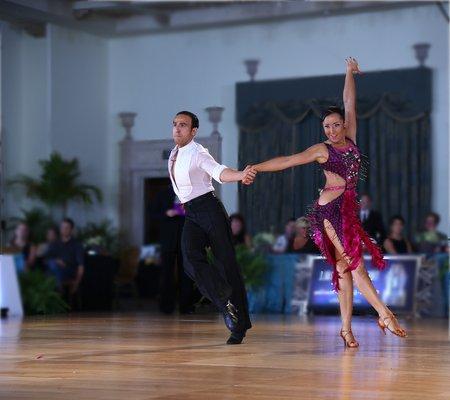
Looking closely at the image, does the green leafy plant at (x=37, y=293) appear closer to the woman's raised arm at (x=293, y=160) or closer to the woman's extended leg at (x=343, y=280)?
the woman's extended leg at (x=343, y=280)

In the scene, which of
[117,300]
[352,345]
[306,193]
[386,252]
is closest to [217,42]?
[117,300]

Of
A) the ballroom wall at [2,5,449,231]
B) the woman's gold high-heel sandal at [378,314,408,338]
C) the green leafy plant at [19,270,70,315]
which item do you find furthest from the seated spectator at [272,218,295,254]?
the woman's gold high-heel sandal at [378,314,408,338]

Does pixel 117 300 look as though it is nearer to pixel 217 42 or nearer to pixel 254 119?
pixel 254 119

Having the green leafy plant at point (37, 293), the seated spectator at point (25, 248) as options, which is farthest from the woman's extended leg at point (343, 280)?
the seated spectator at point (25, 248)

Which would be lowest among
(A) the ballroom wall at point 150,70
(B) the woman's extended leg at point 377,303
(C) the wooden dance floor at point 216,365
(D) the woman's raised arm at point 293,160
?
(C) the wooden dance floor at point 216,365

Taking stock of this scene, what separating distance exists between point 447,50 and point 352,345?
989 cm

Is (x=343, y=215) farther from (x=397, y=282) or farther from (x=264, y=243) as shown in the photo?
(x=264, y=243)

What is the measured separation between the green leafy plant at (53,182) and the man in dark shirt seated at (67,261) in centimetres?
347

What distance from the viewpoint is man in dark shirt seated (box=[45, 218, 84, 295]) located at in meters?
13.1

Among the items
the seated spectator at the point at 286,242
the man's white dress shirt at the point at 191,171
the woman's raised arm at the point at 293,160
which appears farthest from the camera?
the seated spectator at the point at 286,242

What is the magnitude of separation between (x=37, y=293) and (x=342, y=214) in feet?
21.1

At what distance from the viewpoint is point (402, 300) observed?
11398 mm

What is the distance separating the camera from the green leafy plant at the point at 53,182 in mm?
16625

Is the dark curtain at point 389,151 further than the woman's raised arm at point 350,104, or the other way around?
the dark curtain at point 389,151
